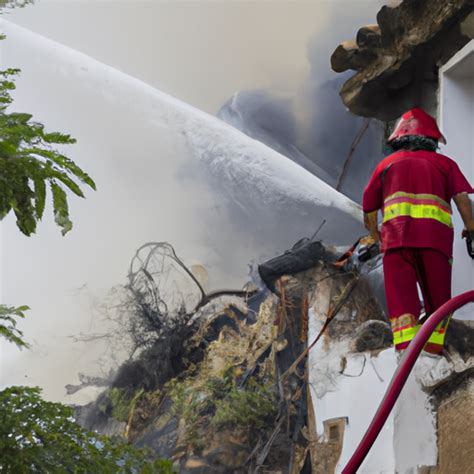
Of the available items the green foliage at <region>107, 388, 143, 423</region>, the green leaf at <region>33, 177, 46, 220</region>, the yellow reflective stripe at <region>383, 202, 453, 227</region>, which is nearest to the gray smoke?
the green foliage at <region>107, 388, 143, 423</region>

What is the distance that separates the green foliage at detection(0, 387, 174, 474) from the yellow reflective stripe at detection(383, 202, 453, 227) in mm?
2611

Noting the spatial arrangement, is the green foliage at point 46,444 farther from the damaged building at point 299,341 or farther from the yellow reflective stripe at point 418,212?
the damaged building at point 299,341

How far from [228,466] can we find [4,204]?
15.8ft

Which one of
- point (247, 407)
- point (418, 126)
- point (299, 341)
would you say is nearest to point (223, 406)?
point (247, 407)

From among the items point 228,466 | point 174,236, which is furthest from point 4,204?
point 174,236

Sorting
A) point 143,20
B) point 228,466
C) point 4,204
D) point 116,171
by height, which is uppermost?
point 143,20

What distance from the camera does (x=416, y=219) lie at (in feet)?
13.0

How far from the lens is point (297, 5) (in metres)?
7.07

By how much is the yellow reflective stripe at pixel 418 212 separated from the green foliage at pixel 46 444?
2611 millimetres

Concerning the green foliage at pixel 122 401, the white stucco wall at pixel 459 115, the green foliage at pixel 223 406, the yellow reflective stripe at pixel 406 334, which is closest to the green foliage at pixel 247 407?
the green foliage at pixel 223 406

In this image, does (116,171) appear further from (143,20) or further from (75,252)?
(143,20)

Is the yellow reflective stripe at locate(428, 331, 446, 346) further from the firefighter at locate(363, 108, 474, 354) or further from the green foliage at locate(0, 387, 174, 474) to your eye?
the green foliage at locate(0, 387, 174, 474)

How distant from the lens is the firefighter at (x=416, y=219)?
388 cm

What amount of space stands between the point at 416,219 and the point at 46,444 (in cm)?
275
